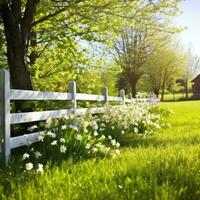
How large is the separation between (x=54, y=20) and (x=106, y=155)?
7.77 m

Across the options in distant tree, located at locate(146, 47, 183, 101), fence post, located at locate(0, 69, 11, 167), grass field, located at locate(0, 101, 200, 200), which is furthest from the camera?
distant tree, located at locate(146, 47, 183, 101)

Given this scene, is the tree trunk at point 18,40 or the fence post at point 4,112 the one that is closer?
the fence post at point 4,112

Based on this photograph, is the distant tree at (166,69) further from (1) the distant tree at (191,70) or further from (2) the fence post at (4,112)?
(2) the fence post at (4,112)

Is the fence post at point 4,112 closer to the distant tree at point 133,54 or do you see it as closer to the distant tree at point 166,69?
the distant tree at point 133,54

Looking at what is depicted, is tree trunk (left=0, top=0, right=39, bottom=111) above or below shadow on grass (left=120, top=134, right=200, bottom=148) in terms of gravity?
above

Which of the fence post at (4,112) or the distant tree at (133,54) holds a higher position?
the distant tree at (133,54)

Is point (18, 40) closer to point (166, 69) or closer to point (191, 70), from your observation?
point (166, 69)

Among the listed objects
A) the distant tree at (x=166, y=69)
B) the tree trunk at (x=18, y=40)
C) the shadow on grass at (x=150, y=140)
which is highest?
the distant tree at (x=166, y=69)

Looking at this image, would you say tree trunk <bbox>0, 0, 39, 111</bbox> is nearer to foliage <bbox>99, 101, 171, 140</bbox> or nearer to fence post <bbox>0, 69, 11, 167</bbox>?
foliage <bbox>99, 101, 171, 140</bbox>

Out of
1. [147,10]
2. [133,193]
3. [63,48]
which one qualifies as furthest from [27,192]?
[63,48]

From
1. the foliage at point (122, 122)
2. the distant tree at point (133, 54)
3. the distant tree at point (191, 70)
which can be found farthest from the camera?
the distant tree at point (191, 70)

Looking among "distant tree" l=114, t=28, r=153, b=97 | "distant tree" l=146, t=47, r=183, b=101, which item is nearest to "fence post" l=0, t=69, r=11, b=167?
"distant tree" l=114, t=28, r=153, b=97

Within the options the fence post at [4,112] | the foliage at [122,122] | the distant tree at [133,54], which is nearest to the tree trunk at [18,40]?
the foliage at [122,122]

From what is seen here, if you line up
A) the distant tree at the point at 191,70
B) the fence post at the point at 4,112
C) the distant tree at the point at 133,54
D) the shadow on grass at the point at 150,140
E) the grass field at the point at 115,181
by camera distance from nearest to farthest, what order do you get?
the grass field at the point at 115,181
the fence post at the point at 4,112
the shadow on grass at the point at 150,140
the distant tree at the point at 133,54
the distant tree at the point at 191,70
